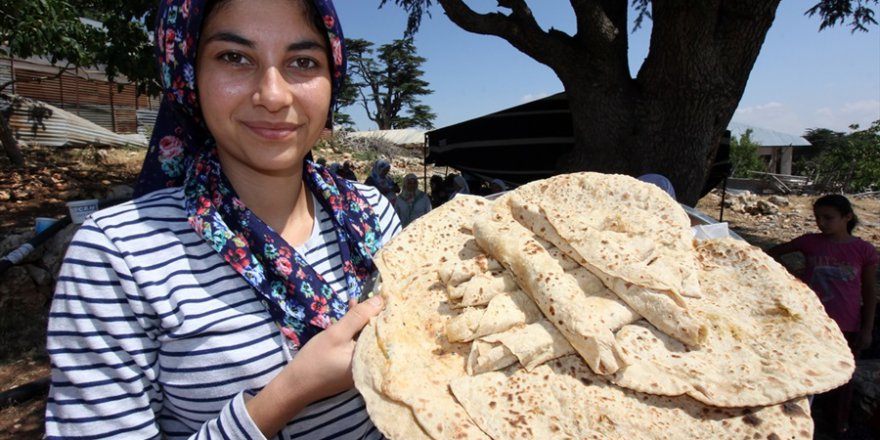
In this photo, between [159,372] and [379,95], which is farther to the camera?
[379,95]

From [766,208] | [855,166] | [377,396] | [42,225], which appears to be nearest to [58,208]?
[42,225]

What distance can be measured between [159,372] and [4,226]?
9.76 meters

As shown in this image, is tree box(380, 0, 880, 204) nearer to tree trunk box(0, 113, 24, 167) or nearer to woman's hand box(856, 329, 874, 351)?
woman's hand box(856, 329, 874, 351)

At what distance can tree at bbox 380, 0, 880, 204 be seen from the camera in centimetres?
495

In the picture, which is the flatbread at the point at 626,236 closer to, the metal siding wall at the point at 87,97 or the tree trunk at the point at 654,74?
the tree trunk at the point at 654,74

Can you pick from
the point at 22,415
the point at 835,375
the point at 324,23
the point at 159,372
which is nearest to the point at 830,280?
the point at 835,375

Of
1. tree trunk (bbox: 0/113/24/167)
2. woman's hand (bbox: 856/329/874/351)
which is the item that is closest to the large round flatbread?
woman's hand (bbox: 856/329/874/351)

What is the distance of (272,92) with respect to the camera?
1126 mm

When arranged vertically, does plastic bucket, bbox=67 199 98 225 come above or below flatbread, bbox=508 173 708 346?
below

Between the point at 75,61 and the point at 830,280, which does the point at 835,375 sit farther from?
the point at 75,61

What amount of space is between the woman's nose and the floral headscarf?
20 cm

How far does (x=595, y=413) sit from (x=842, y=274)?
4.43m

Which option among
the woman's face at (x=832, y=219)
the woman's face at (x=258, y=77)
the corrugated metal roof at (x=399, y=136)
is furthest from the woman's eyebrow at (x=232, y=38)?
the corrugated metal roof at (x=399, y=136)

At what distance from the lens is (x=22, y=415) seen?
4074mm
